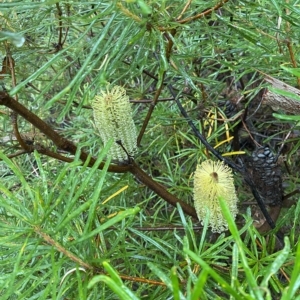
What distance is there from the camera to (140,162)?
882 mm

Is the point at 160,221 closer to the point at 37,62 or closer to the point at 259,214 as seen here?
the point at 259,214

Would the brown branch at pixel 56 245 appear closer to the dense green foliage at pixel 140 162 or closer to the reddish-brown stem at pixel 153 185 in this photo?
the dense green foliage at pixel 140 162

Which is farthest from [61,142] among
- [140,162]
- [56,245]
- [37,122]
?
[140,162]

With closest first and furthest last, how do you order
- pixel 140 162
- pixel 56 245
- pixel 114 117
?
pixel 56 245 < pixel 114 117 < pixel 140 162

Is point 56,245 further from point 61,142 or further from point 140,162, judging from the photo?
point 140,162

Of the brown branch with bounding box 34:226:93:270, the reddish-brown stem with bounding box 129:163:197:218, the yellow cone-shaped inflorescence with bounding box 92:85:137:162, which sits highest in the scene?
the yellow cone-shaped inflorescence with bounding box 92:85:137:162

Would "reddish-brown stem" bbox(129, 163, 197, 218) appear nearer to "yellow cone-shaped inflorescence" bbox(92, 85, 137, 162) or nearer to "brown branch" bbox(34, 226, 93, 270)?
"yellow cone-shaped inflorescence" bbox(92, 85, 137, 162)

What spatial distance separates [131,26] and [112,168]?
0.17m

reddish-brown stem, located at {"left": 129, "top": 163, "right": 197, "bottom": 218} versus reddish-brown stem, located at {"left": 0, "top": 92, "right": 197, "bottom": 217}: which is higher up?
reddish-brown stem, located at {"left": 0, "top": 92, "right": 197, "bottom": 217}

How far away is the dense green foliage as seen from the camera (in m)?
0.33

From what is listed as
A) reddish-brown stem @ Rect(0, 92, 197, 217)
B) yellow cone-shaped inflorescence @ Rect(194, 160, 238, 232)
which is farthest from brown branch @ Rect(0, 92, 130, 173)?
yellow cone-shaped inflorescence @ Rect(194, 160, 238, 232)

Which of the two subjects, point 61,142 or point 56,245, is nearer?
point 56,245

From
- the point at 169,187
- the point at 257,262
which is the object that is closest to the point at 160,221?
the point at 169,187

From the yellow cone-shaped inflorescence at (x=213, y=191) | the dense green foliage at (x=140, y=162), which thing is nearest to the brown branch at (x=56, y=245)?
the dense green foliage at (x=140, y=162)
